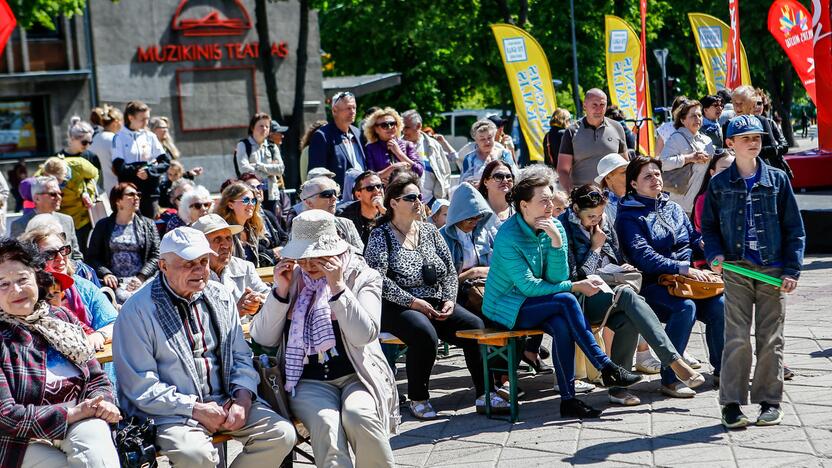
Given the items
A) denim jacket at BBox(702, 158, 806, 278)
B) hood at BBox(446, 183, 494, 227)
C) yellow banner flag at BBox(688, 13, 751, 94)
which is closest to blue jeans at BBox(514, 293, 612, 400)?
A: denim jacket at BBox(702, 158, 806, 278)

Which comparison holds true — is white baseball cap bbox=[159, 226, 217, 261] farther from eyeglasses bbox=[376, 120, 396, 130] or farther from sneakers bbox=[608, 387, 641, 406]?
eyeglasses bbox=[376, 120, 396, 130]

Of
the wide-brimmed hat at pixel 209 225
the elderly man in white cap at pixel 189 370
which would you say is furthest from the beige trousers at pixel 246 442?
the wide-brimmed hat at pixel 209 225

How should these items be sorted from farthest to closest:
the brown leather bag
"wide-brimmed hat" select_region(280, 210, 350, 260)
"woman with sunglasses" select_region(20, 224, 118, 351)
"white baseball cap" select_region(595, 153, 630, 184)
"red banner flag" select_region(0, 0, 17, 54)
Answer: "red banner flag" select_region(0, 0, 17, 54)
"white baseball cap" select_region(595, 153, 630, 184)
the brown leather bag
"woman with sunglasses" select_region(20, 224, 118, 351)
"wide-brimmed hat" select_region(280, 210, 350, 260)

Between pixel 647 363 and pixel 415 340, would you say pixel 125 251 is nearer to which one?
pixel 415 340

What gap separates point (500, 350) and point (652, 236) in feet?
4.64

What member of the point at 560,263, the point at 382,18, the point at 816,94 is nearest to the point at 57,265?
Result: the point at 560,263

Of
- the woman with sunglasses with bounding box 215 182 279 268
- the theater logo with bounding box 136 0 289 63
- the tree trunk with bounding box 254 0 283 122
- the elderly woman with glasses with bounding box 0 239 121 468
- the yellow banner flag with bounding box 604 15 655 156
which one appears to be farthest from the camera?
the theater logo with bounding box 136 0 289 63

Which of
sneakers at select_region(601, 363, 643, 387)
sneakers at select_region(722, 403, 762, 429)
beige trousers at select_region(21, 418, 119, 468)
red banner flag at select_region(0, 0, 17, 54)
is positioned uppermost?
red banner flag at select_region(0, 0, 17, 54)

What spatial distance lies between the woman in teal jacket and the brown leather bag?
0.63 meters

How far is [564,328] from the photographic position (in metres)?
6.88

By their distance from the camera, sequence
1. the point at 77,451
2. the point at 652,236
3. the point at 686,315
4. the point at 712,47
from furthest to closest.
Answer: the point at 712,47 → the point at 652,236 → the point at 686,315 → the point at 77,451

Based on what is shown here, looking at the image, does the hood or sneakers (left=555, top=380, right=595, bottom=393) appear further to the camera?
the hood

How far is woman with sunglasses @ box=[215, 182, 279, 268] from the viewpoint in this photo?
7980 millimetres

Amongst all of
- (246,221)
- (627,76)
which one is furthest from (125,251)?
(627,76)
